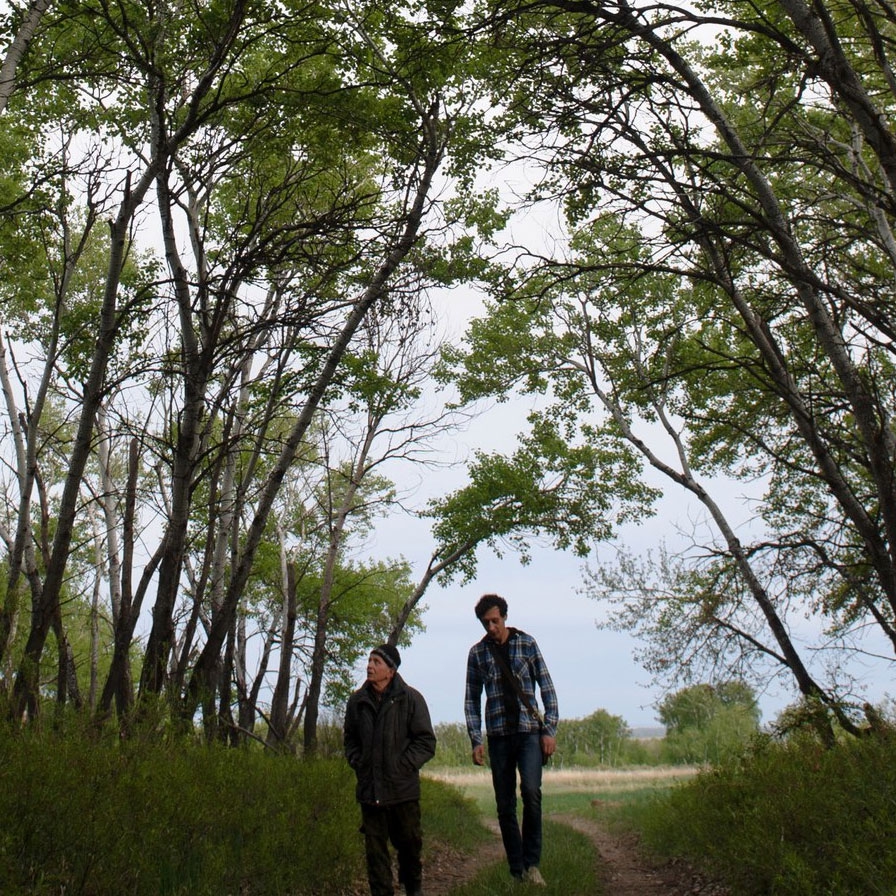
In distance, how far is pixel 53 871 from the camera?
387cm

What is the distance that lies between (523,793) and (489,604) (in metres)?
1.41

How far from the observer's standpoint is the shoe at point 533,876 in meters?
5.93

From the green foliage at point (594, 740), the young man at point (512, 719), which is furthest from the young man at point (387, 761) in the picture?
the green foliage at point (594, 740)

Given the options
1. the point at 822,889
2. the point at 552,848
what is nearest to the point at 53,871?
the point at 822,889

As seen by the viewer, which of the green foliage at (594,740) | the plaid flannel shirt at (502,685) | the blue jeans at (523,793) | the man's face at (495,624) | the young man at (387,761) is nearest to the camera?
the young man at (387,761)

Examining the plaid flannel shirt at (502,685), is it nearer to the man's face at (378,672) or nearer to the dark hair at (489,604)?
the dark hair at (489,604)

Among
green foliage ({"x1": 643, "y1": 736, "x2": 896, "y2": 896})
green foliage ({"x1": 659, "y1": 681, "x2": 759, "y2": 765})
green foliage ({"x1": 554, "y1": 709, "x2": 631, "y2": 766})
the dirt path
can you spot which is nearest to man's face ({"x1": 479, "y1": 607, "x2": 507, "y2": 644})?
the dirt path

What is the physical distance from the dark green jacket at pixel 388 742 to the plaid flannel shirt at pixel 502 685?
704mm

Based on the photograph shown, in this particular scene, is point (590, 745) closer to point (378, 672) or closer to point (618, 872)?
point (618, 872)

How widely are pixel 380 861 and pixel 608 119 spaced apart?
5.27m

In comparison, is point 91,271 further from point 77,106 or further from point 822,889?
point 822,889

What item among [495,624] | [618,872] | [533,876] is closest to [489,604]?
[495,624]

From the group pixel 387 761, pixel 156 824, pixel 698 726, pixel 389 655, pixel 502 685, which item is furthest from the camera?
pixel 698 726

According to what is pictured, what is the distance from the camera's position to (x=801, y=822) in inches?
222
